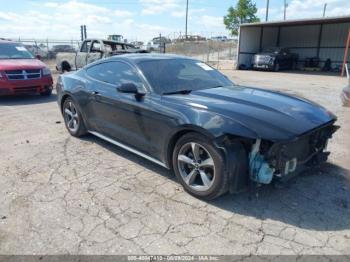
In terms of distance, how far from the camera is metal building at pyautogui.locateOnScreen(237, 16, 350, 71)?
25125 mm

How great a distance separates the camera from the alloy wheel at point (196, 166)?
10.8 ft

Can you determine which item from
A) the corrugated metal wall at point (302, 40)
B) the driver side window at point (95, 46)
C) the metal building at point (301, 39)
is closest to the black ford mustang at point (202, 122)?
the driver side window at point (95, 46)

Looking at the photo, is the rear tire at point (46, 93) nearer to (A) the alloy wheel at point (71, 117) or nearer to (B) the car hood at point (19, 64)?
(B) the car hood at point (19, 64)

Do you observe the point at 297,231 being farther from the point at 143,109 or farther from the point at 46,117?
the point at 46,117

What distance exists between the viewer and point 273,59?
2316 centimetres

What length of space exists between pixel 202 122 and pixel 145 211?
43.3 inches

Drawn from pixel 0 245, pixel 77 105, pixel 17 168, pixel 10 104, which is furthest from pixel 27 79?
pixel 0 245

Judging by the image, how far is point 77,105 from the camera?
5238mm

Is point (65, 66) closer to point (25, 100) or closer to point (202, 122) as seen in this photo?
point (25, 100)

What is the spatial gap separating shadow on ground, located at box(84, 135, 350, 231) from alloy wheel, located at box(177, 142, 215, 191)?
265mm

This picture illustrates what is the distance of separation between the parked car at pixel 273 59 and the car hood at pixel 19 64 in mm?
17917

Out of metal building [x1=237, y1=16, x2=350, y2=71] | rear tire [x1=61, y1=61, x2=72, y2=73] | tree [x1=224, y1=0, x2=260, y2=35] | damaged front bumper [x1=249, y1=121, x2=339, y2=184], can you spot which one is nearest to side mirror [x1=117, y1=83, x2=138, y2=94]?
damaged front bumper [x1=249, y1=121, x2=339, y2=184]

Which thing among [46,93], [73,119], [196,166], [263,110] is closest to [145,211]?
[196,166]

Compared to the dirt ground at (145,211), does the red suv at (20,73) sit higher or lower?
higher
